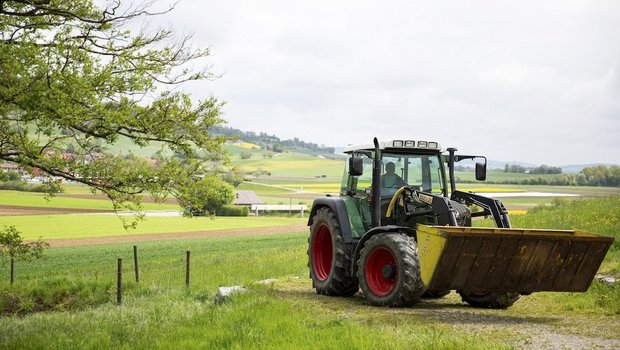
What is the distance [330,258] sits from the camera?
46.3ft

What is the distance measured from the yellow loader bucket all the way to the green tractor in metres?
0.01

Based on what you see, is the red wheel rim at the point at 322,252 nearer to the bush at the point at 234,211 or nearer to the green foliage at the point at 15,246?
the green foliage at the point at 15,246

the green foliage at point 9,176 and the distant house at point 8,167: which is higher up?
the distant house at point 8,167

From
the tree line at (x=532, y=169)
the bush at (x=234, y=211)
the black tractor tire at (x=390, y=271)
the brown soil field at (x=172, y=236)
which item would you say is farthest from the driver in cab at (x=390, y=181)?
the tree line at (x=532, y=169)

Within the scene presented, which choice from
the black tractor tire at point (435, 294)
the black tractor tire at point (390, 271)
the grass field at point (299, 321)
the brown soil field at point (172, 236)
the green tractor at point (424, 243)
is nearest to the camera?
the grass field at point (299, 321)

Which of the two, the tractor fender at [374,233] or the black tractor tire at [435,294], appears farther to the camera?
the black tractor tire at [435,294]

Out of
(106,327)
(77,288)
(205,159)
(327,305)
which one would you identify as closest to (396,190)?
(327,305)

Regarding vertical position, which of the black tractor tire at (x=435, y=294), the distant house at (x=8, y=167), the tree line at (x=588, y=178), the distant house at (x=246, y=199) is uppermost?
the tree line at (x=588, y=178)

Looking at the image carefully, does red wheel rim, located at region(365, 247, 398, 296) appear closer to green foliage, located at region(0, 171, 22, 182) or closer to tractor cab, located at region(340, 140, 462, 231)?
tractor cab, located at region(340, 140, 462, 231)

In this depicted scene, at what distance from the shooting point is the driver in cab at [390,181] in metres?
12.8

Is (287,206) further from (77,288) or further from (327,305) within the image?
(327,305)

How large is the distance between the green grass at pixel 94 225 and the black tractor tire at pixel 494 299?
33690 millimetres

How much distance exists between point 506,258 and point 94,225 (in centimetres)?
4286

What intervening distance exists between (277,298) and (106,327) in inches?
113
